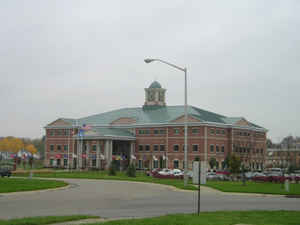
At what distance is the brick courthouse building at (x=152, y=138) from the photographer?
86.2 meters

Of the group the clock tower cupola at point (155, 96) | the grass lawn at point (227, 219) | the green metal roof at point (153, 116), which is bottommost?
the grass lawn at point (227, 219)

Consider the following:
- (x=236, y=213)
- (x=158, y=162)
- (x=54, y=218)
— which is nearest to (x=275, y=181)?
(x=236, y=213)

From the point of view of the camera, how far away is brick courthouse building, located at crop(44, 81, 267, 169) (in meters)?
86.2

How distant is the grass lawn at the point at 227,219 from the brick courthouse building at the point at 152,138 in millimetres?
63684

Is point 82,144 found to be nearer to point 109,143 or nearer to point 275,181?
point 109,143

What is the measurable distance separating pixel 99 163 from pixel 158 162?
11817 mm

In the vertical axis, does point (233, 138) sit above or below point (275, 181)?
above

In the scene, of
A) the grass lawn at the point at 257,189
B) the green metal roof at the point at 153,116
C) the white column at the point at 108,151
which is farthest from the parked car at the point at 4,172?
the green metal roof at the point at 153,116

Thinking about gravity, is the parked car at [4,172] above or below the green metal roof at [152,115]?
below

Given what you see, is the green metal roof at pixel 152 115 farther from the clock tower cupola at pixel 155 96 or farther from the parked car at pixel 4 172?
the parked car at pixel 4 172

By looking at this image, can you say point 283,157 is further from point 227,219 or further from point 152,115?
point 227,219

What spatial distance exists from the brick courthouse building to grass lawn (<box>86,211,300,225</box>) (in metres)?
63.7

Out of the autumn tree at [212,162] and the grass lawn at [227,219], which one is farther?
the autumn tree at [212,162]

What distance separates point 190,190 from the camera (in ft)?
114
